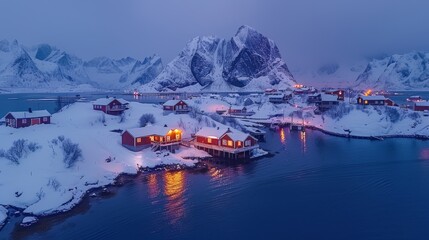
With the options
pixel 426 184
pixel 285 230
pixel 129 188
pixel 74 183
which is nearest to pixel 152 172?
pixel 129 188

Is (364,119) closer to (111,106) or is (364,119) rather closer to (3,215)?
(111,106)

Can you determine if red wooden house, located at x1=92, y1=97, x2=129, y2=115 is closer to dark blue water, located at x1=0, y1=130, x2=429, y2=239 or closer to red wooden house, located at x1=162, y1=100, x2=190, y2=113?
red wooden house, located at x1=162, y1=100, x2=190, y2=113

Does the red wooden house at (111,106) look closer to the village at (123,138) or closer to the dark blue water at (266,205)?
the village at (123,138)

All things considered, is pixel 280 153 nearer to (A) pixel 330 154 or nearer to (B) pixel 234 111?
(A) pixel 330 154

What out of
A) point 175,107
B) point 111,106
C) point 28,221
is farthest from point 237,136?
point 111,106

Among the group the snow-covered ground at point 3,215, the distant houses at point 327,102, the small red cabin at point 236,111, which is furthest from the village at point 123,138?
the small red cabin at point 236,111

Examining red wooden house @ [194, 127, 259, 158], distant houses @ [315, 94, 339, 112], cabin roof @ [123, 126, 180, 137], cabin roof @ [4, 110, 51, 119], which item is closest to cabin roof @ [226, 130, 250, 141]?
red wooden house @ [194, 127, 259, 158]
